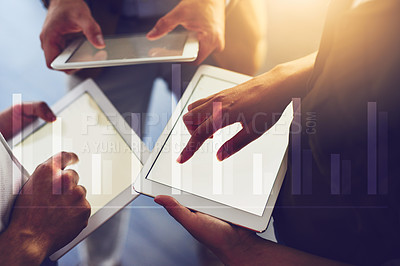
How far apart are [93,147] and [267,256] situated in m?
0.39

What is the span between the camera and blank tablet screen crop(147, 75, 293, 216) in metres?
0.51

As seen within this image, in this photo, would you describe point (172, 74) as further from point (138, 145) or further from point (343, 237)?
point (343, 237)

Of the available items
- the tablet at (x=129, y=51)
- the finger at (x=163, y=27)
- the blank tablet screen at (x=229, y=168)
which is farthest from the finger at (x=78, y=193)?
the finger at (x=163, y=27)

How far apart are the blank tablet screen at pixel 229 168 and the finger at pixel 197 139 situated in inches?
0.9

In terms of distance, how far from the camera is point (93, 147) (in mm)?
609

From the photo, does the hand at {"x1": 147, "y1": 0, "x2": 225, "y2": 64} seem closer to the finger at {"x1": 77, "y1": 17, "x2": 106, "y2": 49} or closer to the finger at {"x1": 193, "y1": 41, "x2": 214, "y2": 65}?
the finger at {"x1": 193, "y1": 41, "x2": 214, "y2": 65}

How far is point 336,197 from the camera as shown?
0.48 meters

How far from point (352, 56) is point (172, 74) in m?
0.47

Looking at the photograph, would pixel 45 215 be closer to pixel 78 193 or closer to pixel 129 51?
pixel 78 193

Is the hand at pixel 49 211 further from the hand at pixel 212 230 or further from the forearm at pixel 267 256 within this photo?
the forearm at pixel 267 256

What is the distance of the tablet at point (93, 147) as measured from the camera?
562 mm

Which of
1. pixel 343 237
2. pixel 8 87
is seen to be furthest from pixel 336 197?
pixel 8 87

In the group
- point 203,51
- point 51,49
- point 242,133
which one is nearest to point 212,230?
point 242,133

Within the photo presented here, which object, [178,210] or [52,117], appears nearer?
[178,210]
